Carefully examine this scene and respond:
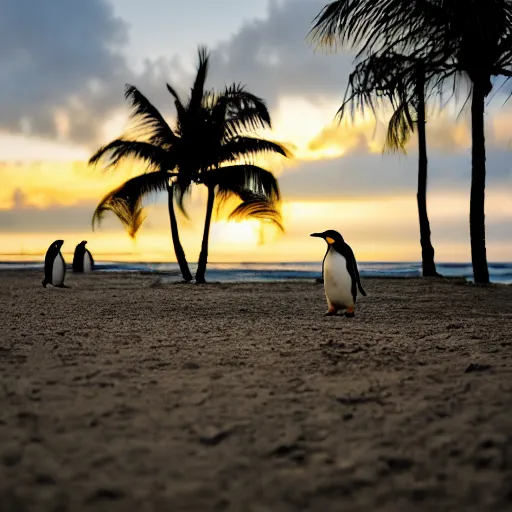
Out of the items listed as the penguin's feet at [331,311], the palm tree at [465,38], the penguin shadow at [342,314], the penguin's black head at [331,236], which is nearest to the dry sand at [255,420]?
the penguin shadow at [342,314]

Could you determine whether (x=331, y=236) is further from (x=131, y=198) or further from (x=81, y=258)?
(x=81, y=258)

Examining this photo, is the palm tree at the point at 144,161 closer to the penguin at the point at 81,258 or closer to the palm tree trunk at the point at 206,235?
the palm tree trunk at the point at 206,235

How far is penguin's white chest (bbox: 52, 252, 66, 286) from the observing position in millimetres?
14281

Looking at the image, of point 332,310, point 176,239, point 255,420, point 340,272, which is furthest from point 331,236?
point 176,239

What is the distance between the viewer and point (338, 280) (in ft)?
24.9

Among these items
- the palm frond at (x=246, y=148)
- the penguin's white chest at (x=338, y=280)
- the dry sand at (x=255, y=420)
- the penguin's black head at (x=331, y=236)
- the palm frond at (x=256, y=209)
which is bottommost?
the dry sand at (x=255, y=420)

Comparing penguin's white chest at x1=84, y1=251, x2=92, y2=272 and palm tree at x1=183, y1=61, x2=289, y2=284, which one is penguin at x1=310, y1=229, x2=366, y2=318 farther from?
penguin's white chest at x1=84, y1=251, x2=92, y2=272

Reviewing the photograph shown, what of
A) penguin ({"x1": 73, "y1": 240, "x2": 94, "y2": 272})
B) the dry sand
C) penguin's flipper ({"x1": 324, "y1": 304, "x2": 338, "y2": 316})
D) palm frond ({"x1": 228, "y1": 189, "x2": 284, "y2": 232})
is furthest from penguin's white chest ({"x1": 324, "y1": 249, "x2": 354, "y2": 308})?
penguin ({"x1": 73, "y1": 240, "x2": 94, "y2": 272})

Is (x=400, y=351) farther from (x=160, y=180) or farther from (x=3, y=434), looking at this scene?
(x=160, y=180)

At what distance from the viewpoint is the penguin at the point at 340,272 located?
754 cm

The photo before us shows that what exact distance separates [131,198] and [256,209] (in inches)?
133

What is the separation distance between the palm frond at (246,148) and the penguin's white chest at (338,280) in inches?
366

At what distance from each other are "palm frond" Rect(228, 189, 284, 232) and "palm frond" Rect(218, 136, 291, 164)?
100 centimetres

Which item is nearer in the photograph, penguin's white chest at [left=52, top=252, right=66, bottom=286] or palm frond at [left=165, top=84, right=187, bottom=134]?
penguin's white chest at [left=52, top=252, right=66, bottom=286]
